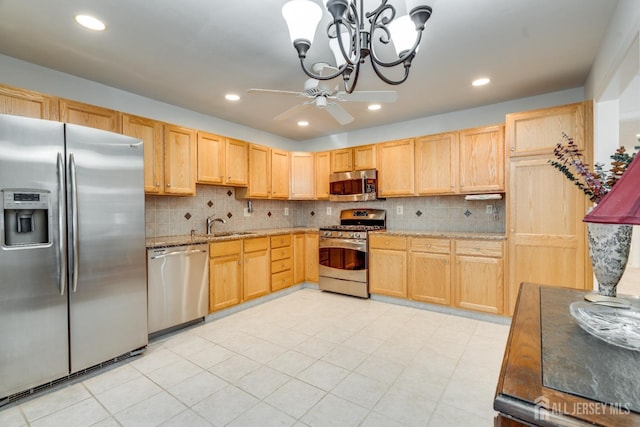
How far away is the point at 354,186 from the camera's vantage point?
4.36m

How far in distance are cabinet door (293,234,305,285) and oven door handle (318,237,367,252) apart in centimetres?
31

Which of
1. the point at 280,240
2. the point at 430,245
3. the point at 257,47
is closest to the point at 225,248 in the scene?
the point at 280,240

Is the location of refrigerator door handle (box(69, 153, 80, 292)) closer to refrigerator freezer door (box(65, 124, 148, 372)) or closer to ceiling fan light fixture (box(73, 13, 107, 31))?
refrigerator freezer door (box(65, 124, 148, 372))

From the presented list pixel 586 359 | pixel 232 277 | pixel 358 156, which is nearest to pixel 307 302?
pixel 232 277

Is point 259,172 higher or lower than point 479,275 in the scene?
higher

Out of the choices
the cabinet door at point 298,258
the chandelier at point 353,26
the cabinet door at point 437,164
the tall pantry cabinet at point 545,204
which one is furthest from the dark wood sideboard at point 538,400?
the cabinet door at point 298,258

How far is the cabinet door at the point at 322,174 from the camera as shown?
4.74 meters

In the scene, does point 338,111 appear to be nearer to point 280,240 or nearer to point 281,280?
point 280,240

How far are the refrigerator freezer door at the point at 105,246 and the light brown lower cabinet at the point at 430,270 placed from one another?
291cm

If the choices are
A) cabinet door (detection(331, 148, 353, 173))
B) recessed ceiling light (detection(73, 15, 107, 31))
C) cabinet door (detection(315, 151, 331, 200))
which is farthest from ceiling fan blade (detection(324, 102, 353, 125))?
cabinet door (detection(315, 151, 331, 200))

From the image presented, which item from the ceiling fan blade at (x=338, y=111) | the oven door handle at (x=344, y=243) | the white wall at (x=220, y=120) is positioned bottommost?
the oven door handle at (x=344, y=243)

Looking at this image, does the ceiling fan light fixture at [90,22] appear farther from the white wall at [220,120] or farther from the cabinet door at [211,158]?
the cabinet door at [211,158]

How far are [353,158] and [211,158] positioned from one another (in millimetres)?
2028

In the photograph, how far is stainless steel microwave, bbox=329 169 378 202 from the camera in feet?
13.8
